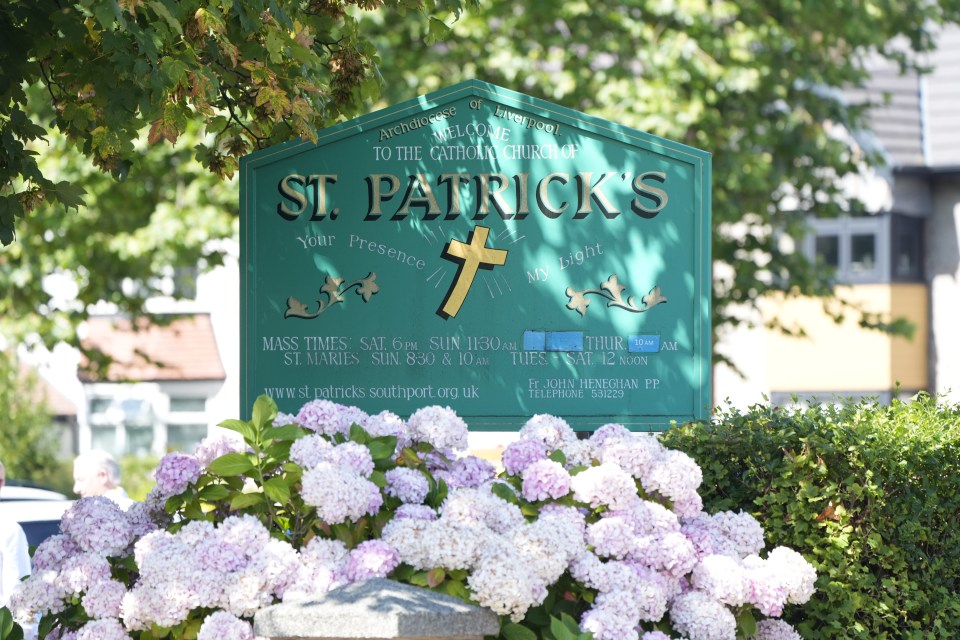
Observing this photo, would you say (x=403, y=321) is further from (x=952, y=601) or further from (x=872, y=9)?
(x=872, y=9)

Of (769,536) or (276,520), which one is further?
(769,536)

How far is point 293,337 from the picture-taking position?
6.23 m

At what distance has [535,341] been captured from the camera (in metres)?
6.14

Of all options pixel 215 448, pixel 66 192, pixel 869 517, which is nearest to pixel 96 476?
pixel 66 192

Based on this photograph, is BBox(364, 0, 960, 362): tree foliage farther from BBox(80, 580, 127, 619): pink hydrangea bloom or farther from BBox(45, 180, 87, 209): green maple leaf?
BBox(80, 580, 127, 619): pink hydrangea bloom

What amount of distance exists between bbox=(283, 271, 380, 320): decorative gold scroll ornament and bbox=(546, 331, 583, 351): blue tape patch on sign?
88 centimetres

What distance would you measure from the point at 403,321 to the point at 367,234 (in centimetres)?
46

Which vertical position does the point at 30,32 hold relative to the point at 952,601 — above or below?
above

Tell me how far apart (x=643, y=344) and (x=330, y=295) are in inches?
59.4

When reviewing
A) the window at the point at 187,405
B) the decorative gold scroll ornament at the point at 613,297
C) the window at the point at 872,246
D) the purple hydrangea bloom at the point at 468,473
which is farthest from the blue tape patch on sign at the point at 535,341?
the window at the point at 187,405

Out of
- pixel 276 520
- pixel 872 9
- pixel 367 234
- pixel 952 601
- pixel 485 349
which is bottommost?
pixel 952 601

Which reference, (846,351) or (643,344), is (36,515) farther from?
(846,351)

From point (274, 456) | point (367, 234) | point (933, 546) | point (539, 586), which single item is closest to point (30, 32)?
point (367, 234)

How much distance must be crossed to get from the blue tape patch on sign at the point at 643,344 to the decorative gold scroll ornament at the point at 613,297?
0.13 m
